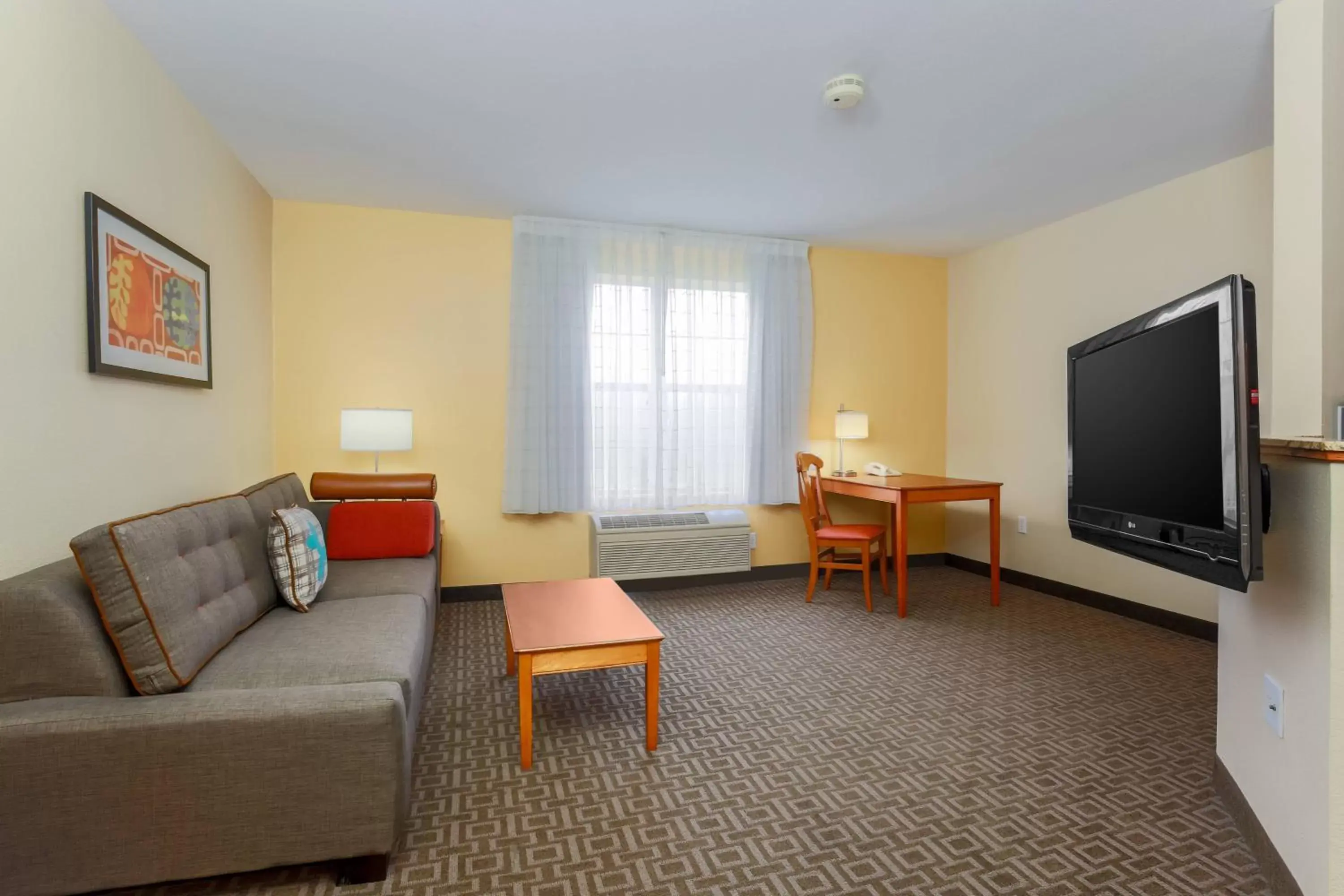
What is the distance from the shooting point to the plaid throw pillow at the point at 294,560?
2.51 m

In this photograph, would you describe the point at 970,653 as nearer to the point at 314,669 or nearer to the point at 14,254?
the point at 314,669

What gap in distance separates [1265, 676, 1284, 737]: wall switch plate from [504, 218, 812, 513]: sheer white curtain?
330 cm

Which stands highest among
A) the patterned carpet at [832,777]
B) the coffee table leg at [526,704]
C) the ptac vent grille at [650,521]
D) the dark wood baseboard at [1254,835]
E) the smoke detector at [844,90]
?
the smoke detector at [844,90]

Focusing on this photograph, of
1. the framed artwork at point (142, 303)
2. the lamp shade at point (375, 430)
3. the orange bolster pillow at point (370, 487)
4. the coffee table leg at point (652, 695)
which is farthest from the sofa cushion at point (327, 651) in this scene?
the lamp shade at point (375, 430)

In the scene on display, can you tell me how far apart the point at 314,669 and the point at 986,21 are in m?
3.00

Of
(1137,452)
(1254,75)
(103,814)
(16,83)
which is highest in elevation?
(1254,75)

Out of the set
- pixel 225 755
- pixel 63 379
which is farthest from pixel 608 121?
pixel 225 755

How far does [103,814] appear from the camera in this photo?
1446 mm

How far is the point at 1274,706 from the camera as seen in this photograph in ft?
5.38

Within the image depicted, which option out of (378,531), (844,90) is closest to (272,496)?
(378,531)

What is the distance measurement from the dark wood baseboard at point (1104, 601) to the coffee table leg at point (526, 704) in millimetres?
3549

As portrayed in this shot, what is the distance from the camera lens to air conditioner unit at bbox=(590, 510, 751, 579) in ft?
14.5

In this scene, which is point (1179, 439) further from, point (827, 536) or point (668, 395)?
point (668, 395)

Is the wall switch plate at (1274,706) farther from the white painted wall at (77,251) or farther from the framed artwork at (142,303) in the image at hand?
the framed artwork at (142,303)
